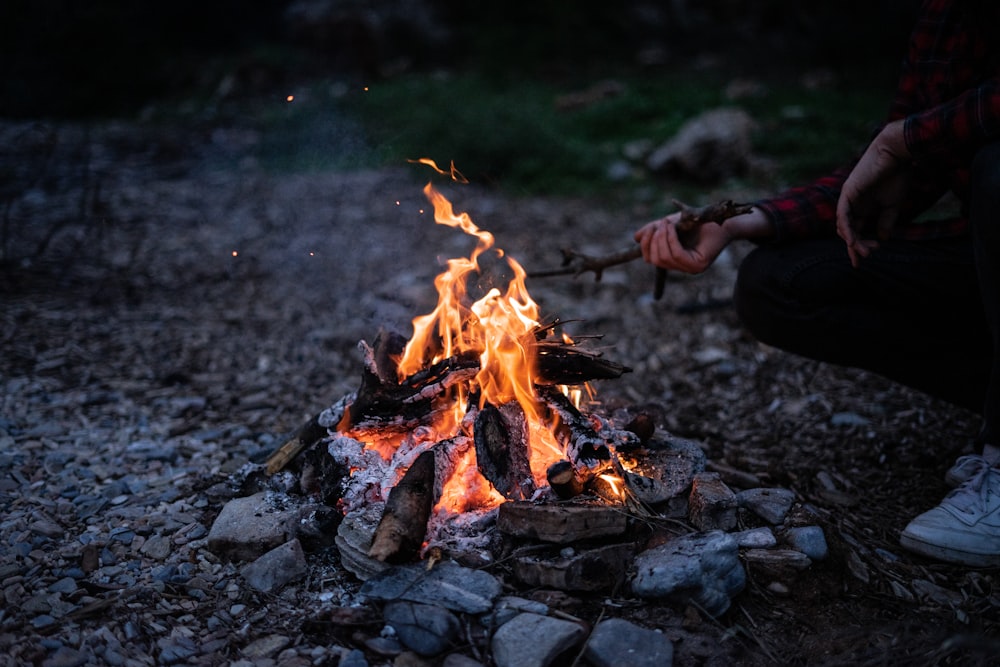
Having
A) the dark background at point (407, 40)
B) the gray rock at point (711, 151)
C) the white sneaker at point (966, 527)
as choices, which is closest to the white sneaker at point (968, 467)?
the white sneaker at point (966, 527)

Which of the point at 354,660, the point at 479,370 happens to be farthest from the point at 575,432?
the point at 354,660

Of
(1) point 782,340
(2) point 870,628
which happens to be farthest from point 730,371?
(2) point 870,628

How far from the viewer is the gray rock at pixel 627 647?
1795 millimetres

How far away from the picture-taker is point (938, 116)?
2.26 metres

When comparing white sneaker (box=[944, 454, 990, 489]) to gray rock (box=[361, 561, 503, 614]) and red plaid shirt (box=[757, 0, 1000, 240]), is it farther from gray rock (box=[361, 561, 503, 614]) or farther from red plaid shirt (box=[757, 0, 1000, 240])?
gray rock (box=[361, 561, 503, 614])

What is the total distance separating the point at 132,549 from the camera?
2305mm

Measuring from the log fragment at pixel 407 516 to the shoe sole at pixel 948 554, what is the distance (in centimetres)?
152

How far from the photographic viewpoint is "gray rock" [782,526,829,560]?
7.09 ft

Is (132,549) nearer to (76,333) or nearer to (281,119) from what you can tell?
(76,333)

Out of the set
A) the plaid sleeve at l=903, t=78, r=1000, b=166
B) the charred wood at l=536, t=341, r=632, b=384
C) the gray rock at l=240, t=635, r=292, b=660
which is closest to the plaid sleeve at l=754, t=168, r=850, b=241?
the plaid sleeve at l=903, t=78, r=1000, b=166

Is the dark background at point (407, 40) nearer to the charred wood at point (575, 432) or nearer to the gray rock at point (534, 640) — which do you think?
the charred wood at point (575, 432)

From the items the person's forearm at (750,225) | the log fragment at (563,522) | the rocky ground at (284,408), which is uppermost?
the person's forearm at (750,225)

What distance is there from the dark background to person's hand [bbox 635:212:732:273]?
916 cm

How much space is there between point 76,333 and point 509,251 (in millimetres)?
2961
